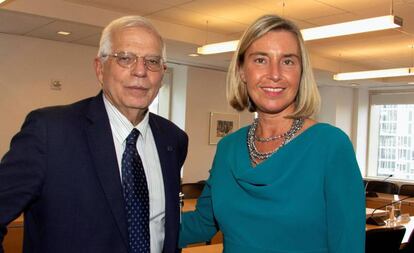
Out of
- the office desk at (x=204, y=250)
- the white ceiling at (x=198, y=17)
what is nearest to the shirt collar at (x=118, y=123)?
the office desk at (x=204, y=250)

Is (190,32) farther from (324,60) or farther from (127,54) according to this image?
(127,54)

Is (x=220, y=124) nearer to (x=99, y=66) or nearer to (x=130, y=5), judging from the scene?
(x=130, y=5)

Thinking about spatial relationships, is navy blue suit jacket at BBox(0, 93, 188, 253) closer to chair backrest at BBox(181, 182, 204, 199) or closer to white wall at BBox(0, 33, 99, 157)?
chair backrest at BBox(181, 182, 204, 199)

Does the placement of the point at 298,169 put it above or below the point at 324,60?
below

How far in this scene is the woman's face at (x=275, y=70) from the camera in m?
1.56

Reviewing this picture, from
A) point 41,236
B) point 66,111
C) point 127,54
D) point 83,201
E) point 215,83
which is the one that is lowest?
point 41,236

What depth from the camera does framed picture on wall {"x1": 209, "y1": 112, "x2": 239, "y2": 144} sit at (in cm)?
927

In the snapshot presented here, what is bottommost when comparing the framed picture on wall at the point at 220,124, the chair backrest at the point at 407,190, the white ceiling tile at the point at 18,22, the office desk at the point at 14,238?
the office desk at the point at 14,238

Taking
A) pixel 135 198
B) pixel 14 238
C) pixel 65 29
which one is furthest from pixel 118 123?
pixel 65 29

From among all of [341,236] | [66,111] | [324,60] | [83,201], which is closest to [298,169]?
[341,236]

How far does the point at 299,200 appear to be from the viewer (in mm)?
1415

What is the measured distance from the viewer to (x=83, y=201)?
145cm

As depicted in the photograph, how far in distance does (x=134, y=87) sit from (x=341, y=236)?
0.87 metres

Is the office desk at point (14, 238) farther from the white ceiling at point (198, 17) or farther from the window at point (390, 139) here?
the window at point (390, 139)
